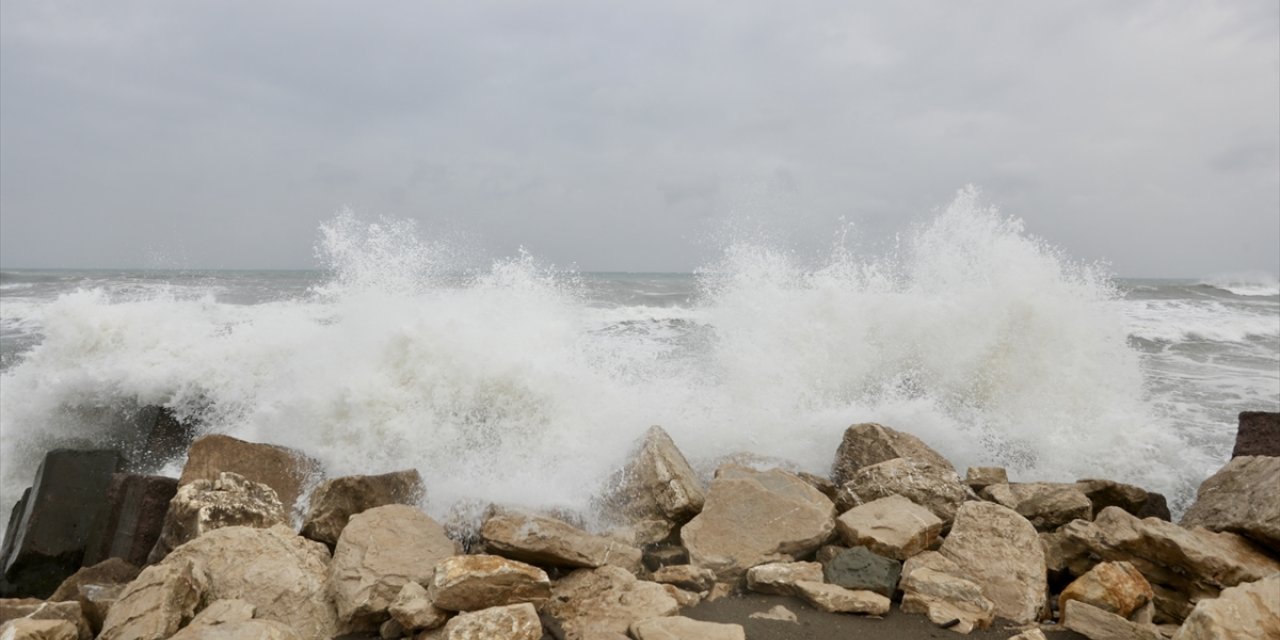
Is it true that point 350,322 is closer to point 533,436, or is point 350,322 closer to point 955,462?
point 533,436

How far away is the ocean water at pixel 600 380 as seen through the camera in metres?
5.95

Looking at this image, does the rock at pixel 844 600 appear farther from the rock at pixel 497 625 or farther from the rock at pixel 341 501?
the rock at pixel 341 501

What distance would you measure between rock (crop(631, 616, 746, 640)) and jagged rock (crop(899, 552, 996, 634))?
97 cm

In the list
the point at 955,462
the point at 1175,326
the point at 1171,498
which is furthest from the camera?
the point at 1175,326

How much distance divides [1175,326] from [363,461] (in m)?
16.4

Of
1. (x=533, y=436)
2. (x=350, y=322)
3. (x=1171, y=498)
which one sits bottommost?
(x=1171, y=498)

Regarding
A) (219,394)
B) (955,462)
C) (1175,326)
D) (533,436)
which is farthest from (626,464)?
(1175,326)

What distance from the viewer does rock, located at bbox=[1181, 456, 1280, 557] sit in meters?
3.94

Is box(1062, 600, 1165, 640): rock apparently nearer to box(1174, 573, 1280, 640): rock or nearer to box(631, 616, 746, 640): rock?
box(1174, 573, 1280, 640): rock

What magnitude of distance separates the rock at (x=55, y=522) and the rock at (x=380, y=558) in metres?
2.40

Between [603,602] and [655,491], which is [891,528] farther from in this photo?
[603,602]

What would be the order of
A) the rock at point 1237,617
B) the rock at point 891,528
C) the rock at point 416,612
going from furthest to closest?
the rock at point 891,528
the rock at point 416,612
the rock at point 1237,617

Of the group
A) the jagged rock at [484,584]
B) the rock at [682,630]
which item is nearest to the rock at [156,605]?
the jagged rock at [484,584]

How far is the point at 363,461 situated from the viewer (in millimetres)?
5750
